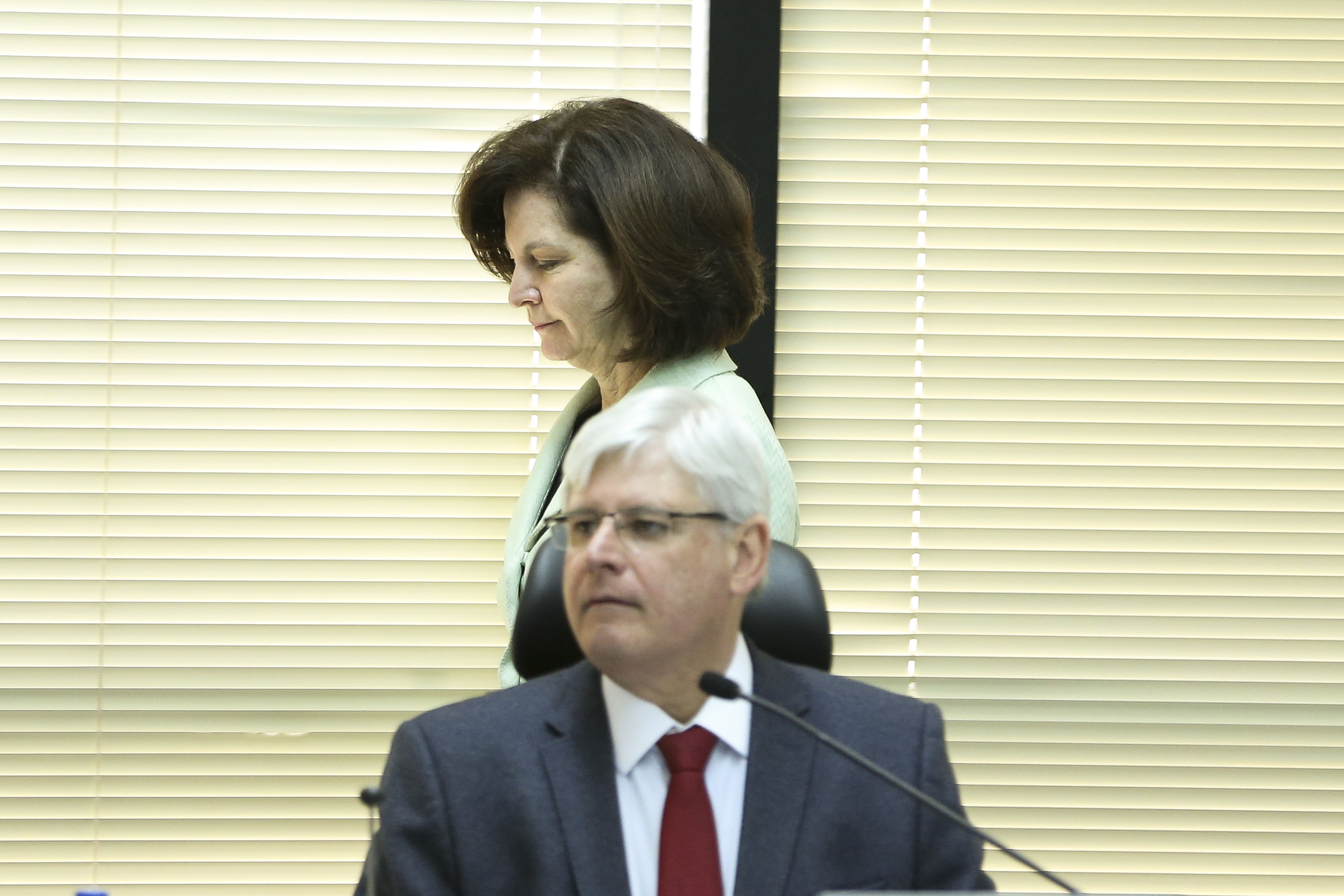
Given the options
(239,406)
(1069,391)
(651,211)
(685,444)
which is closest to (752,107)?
(651,211)

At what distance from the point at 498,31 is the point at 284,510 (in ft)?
3.07

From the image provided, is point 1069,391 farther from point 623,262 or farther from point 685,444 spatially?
point 685,444

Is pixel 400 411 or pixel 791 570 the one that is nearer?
pixel 791 570

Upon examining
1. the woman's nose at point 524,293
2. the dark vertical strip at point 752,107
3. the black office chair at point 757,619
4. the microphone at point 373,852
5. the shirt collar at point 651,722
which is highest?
the dark vertical strip at point 752,107

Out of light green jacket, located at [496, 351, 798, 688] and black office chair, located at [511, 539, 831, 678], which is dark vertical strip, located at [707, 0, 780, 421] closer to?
light green jacket, located at [496, 351, 798, 688]

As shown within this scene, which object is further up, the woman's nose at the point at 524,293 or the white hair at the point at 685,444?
the woman's nose at the point at 524,293

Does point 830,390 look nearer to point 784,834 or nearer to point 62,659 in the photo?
point 784,834

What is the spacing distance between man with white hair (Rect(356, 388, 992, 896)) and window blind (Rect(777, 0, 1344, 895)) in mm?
1060

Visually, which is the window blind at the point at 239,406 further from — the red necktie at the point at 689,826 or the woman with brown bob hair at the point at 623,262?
the red necktie at the point at 689,826

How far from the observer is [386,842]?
125 centimetres

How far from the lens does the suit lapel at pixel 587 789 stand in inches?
48.7

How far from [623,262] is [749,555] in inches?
27.1

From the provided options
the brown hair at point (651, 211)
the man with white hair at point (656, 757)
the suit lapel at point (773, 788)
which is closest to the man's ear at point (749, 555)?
the man with white hair at point (656, 757)

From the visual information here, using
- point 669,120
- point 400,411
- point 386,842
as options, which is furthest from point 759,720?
point 400,411
